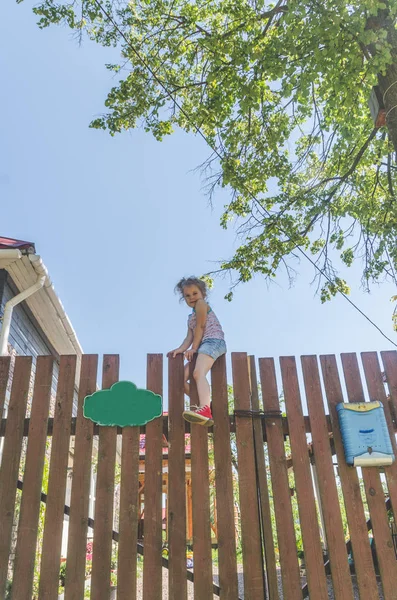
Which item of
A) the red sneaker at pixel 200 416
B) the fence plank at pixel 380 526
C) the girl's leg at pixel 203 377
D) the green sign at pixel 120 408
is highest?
the girl's leg at pixel 203 377

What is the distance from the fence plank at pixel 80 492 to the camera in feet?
7.75

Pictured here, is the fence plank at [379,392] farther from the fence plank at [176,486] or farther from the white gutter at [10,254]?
the white gutter at [10,254]

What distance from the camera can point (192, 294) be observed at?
11.4 feet

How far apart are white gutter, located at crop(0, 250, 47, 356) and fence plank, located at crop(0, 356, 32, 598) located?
156 cm

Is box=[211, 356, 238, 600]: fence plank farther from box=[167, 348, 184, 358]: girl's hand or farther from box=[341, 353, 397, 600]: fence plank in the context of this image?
box=[341, 353, 397, 600]: fence plank

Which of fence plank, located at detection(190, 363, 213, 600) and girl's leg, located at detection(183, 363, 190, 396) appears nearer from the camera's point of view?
fence plank, located at detection(190, 363, 213, 600)

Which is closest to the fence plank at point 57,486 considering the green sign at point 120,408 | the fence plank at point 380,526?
the green sign at point 120,408

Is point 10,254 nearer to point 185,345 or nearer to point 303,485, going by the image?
point 185,345

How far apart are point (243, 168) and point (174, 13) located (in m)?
2.44

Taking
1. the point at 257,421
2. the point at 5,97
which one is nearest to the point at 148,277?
the point at 5,97

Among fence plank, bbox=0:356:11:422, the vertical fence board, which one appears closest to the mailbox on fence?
the vertical fence board

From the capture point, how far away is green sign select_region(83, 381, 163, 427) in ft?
8.80

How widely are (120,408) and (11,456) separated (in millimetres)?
760

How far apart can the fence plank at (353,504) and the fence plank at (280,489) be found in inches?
13.8
